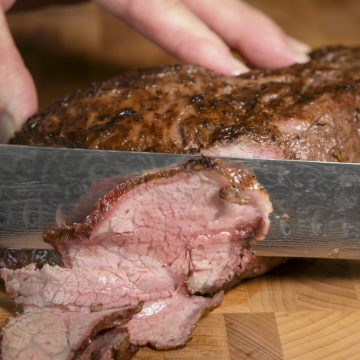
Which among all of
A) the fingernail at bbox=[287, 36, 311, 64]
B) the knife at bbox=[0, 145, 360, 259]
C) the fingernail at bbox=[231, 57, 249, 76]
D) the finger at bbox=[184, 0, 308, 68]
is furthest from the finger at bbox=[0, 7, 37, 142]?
the fingernail at bbox=[287, 36, 311, 64]

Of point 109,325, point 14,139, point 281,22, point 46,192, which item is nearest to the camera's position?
point 109,325

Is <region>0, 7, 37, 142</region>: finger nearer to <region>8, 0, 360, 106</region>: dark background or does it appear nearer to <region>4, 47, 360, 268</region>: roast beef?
<region>4, 47, 360, 268</region>: roast beef

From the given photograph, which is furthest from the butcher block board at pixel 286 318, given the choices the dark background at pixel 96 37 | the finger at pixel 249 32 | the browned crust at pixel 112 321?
the dark background at pixel 96 37

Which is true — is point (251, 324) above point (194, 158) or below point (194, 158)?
below

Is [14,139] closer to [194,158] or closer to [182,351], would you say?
[194,158]

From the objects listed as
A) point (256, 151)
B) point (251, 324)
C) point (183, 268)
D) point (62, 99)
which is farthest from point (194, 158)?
point (62, 99)

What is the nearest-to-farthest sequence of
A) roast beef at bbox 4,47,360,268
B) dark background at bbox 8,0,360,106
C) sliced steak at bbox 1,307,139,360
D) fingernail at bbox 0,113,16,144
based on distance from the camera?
sliced steak at bbox 1,307,139,360, roast beef at bbox 4,47,360,268, fingernail at bbox 0,113,16,144, dark background at bbox 8,0,360,106

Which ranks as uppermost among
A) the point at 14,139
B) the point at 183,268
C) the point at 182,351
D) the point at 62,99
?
the point at 62,99

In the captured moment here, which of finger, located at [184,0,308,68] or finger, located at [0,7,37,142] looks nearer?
finger, located at [0,7,37,142]

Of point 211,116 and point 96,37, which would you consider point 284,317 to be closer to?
point 211,116
